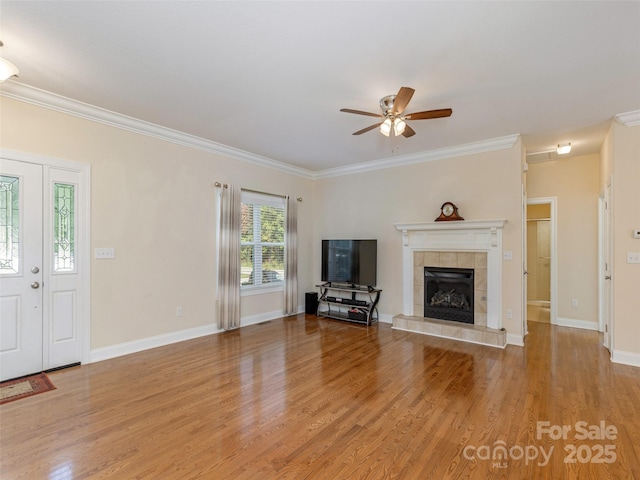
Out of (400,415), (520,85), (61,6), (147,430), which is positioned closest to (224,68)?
(61,6)

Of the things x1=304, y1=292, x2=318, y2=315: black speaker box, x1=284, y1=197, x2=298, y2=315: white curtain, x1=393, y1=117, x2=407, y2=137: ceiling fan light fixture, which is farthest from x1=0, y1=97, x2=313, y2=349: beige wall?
x1=393, y1=117, x2=407, y2=137: ceiling fan light fixture

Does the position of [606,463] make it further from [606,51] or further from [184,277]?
[184,277]

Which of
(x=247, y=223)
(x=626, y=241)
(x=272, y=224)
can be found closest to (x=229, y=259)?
(x=247, y=223)

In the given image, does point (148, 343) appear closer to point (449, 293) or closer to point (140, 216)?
point (140, 216)

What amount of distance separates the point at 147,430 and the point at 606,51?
446 centimetres

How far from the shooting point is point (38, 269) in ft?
10.5

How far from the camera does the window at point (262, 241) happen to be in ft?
17.3

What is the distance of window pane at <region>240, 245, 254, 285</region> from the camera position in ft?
17.1

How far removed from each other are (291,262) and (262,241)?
708mm

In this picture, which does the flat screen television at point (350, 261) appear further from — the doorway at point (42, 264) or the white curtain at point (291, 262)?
the doorway at point (42, 264)

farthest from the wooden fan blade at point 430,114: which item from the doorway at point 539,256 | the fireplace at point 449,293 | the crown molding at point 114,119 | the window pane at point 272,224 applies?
the doorway at point 539,256

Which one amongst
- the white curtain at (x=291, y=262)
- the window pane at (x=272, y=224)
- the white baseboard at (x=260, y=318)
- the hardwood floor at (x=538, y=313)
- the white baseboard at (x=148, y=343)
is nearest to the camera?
the white baseboard at (x=148, y=343)

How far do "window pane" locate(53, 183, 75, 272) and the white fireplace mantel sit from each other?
174 inches

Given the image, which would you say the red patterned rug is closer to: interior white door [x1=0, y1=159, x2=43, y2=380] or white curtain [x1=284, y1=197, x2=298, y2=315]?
interior white door [x1=0, y1=159, x2=43, y2=380]
